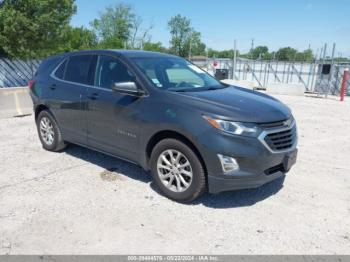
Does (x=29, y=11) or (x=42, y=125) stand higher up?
(x=29, y=11)

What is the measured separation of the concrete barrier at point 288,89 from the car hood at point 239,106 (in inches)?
607

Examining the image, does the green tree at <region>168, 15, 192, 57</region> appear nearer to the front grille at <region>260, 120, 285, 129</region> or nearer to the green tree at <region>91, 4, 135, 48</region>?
the green tree at <region>91, 4, 135, 48</region>

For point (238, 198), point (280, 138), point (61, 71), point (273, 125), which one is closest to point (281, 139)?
point (280, 138)

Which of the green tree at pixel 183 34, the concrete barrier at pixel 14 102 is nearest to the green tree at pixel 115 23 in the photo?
the green tree at pixel 183 34

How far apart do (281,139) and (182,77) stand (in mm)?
1662

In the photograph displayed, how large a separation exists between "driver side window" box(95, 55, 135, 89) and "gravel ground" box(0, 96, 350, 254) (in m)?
1.35

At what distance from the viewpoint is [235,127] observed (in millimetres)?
3432

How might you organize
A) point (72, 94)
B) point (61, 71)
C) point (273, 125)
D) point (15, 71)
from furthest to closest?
point (15, 71) < point (61, 71) < point (72, 94) < point (273, 125)

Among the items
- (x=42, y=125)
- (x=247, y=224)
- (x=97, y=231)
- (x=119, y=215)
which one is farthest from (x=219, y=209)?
(x=42, y=125)

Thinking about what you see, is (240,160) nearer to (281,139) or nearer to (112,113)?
(281,139)

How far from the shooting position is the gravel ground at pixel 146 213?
312 centimetres

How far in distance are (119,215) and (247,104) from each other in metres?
1.96

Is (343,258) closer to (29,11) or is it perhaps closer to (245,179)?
(245,179)

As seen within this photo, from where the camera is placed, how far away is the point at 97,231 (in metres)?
3.31
